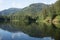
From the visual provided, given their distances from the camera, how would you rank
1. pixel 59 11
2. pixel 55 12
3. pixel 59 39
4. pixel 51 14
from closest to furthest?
pixel 59 39 → pixel 59 11 → pixel 55 12 → pixel 51 14

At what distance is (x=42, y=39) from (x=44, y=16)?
70.4m

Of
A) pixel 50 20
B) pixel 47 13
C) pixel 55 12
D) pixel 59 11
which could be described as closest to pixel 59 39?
pixel 59 11

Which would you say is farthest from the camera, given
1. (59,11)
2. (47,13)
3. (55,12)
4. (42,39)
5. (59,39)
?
(47,13)

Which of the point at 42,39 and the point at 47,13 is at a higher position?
the point at 42,39

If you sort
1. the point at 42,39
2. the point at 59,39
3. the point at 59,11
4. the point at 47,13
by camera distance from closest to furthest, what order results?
the point at 59,39 < the point at 42,39 < the point at 59,11 < the point at 47,13

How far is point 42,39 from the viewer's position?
101ft

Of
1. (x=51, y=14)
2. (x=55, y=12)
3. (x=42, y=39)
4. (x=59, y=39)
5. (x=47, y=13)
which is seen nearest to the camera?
(x=59, y=39)

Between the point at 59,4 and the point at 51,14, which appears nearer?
the point at 59,4

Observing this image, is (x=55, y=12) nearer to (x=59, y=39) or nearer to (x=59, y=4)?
(x=59, y=4)

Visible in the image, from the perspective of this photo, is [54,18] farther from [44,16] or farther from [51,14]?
[44,16]

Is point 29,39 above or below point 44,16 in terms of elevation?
above

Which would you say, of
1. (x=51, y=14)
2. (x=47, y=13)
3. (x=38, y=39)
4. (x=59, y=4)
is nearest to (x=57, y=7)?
(x=59, y=4)

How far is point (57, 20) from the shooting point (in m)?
80.4

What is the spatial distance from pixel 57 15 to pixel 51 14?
29.2ft
